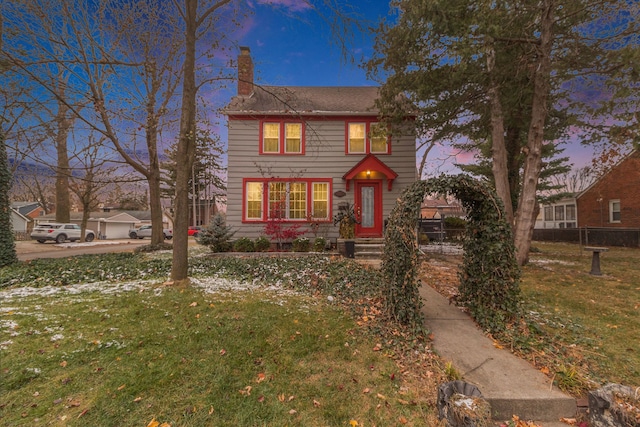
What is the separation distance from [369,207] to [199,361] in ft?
31.0

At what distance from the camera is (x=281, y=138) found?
38.1 feet

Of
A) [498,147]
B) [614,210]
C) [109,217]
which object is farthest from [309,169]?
[109,217]

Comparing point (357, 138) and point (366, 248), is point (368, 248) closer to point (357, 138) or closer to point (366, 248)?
point (366, 248)

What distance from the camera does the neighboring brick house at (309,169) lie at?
11.5m

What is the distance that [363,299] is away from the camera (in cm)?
502

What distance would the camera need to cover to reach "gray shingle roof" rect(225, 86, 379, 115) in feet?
37.4

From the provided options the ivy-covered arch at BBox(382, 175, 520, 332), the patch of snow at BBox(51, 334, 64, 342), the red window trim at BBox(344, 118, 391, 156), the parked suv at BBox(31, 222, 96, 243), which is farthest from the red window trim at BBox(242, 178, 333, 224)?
the parked suv at BBox(31, 222, 96, 243)

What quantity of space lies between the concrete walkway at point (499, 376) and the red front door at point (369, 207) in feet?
24.0

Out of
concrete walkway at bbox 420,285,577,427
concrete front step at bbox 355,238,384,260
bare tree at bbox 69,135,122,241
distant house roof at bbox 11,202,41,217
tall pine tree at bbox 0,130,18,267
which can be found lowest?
concrete walkway at bbox 420,285,577,427

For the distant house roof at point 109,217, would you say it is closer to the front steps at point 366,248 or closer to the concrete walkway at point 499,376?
the front steps at point 366,248

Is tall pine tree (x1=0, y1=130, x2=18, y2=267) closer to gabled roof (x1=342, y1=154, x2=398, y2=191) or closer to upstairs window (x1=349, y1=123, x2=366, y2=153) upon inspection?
gabled roof (x1=342, y1=154, x2=398, y2=191)

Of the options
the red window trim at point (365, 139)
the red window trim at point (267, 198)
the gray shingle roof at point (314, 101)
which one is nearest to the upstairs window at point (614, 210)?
the red window trim at point (365, 139)

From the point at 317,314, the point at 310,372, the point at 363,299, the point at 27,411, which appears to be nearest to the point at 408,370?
the point at 310,372

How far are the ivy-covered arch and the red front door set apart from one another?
7114mm
